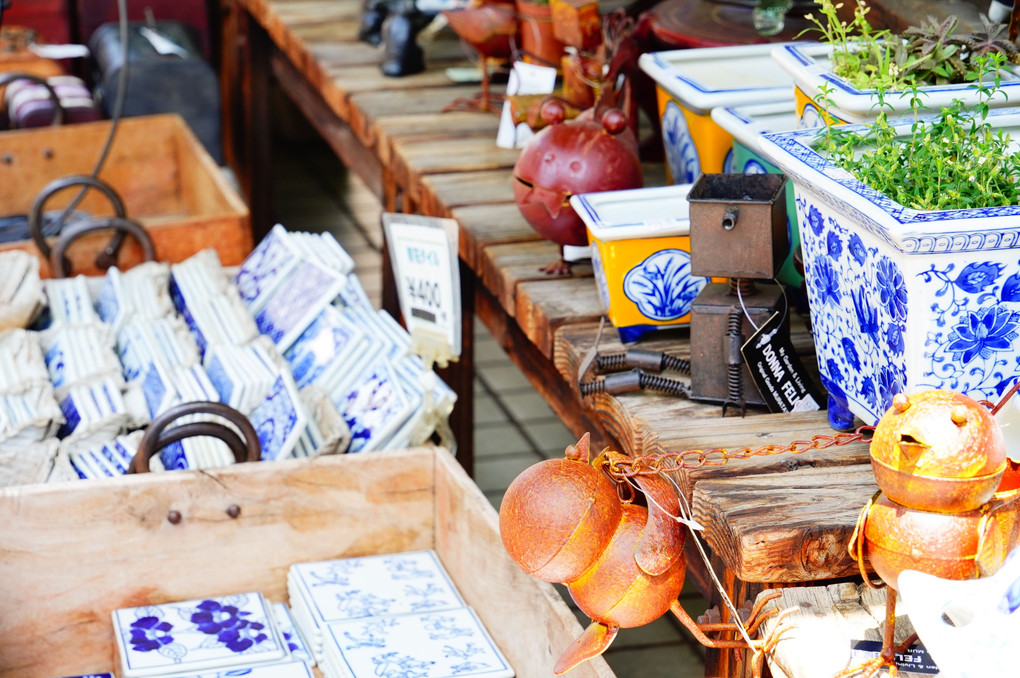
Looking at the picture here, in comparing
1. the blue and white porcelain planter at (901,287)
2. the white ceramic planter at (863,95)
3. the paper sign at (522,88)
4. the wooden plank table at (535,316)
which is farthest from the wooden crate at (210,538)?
the paper sign at (522,88)

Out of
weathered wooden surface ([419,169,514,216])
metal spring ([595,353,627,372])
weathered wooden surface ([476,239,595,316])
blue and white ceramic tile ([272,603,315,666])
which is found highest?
metal spring ([595,353,627,372])

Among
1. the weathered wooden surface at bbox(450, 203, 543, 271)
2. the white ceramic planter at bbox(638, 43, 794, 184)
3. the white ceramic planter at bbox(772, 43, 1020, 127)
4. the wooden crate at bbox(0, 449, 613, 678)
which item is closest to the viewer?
the white ceramic planter at bbox(772, 43, 1020, 127)

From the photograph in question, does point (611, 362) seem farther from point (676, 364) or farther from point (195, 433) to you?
point (195, 433)

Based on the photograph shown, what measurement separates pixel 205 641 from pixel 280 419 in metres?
0.43

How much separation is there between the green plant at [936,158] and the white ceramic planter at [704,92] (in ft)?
1.70

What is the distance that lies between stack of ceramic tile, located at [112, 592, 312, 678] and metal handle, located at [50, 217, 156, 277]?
1072 mm

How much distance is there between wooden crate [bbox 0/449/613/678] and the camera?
174 centimetres

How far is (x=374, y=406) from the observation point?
206 cm

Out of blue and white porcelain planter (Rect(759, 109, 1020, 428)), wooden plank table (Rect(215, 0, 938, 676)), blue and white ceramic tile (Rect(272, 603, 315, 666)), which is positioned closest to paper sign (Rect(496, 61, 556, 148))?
wooden plank table (Rect(215, 0, 938, 676))

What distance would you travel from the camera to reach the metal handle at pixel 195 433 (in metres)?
1.78

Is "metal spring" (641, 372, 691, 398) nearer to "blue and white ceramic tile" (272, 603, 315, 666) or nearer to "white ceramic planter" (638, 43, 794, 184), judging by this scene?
"white ceramic planter" (638, 43, 794, 184)

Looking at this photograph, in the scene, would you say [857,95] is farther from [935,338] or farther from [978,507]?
[978,507]

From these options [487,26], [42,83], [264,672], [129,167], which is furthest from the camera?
[129,167]

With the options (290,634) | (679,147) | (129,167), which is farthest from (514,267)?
(129,167)
